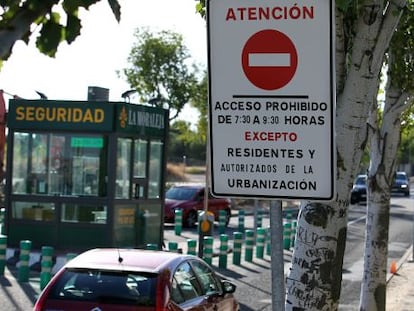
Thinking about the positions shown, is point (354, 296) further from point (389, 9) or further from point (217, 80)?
point (217, 80)

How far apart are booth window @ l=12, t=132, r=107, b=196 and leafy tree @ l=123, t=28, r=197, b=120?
2751 cm

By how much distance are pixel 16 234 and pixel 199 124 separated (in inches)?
1325

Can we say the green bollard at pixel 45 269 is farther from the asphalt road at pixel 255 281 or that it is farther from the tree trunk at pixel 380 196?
the tree trunk at pixel 380 196

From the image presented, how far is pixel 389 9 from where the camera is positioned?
548cm

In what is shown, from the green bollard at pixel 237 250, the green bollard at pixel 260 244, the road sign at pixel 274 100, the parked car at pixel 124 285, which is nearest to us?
the road sign at pixel 274 100

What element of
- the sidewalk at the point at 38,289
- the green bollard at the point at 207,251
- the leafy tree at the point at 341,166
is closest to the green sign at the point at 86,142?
the sidewalk at the point at 38,289

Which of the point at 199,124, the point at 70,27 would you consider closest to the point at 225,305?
the point at 70,27

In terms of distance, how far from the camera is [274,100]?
3391mm

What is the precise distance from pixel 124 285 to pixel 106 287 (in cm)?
18

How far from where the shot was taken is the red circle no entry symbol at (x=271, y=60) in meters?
3.37

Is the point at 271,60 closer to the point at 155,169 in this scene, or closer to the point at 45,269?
the point at 45,269

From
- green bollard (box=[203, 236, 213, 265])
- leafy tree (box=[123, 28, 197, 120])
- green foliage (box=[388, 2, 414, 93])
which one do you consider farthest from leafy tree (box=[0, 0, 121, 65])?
leafy tree (box=[123, 28, 197, 120])

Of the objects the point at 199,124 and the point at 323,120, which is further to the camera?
the point at 199,124

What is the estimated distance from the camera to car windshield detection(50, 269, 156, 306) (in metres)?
7.81
